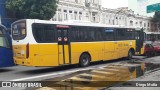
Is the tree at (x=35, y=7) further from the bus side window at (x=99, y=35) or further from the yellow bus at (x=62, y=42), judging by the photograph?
the bus side window at (x=99, y=35)

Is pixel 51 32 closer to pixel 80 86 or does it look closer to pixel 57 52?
pixel 57 52

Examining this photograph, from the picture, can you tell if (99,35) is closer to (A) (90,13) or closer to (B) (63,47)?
(B) (63,47)

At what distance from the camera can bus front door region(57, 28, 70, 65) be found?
14.0m

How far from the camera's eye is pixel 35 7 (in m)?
30.2

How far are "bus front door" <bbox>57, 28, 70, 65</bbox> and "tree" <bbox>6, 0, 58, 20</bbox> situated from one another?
16.1 m

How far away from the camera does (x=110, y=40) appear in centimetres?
1786

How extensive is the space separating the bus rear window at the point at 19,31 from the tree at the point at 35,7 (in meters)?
16.2

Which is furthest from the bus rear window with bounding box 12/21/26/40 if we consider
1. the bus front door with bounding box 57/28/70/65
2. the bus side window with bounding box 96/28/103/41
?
the bus side window with bounding box 96/28/103/41

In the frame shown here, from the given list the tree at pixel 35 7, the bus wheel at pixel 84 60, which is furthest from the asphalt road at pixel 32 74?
the tree at pixel 35 7

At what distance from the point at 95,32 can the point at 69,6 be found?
84.2 feet

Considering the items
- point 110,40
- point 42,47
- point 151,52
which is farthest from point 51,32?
point 151,52

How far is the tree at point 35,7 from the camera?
30.1 meters

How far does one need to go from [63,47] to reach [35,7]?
672 inches

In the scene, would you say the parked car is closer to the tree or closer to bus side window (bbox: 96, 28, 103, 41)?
bus side window (bbox: 96, 28, 103, 41)
